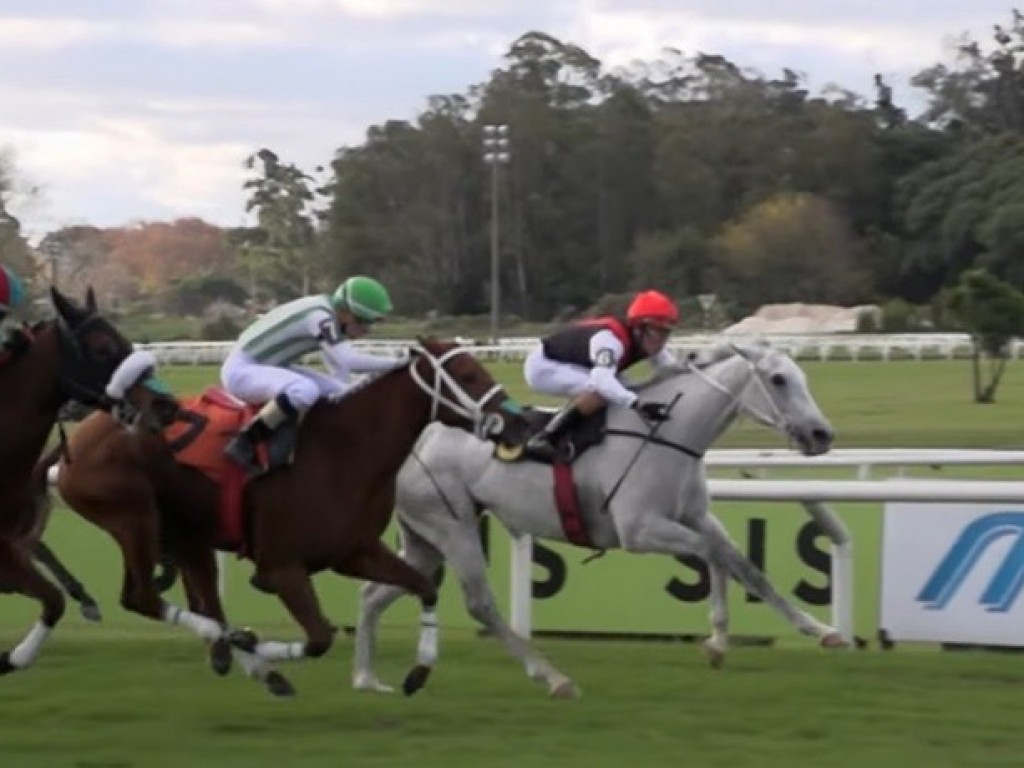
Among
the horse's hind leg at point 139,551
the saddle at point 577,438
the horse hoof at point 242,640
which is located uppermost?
the saddle at point 577,438

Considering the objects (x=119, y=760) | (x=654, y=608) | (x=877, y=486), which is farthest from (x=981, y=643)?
(x=119, y=760)

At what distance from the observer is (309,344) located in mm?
8328

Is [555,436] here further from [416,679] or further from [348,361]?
[416,679]

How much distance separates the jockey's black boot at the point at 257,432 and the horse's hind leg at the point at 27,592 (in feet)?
2.58

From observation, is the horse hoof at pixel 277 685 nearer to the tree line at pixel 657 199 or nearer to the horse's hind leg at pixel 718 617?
the horse's hind leg at pixel 718 617

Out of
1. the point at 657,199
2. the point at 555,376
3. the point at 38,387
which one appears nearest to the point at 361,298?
the point at 38,387

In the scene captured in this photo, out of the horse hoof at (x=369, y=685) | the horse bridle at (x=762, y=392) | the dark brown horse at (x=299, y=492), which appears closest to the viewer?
the dark brown horse at (x=299, y=492)

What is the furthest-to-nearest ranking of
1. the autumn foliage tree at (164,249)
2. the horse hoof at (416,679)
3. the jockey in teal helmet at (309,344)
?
1. the autumn foliage tree at (164,249)
2. the jockey in teal helmet at (309,344)
3. the horse hoof at (416,679)

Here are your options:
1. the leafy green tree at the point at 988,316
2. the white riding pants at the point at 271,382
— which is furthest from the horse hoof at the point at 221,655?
the leafy green tree at the point at 988,316

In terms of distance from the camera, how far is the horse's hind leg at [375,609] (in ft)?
27.8

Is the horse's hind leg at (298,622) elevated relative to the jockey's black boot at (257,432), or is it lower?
lower

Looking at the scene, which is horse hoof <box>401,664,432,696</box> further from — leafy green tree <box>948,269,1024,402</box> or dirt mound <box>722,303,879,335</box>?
dirt mound <box>722,303,879,335</box>

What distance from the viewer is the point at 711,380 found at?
31.3 feet

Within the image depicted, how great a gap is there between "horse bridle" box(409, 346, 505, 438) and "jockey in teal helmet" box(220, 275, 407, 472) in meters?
0.13
